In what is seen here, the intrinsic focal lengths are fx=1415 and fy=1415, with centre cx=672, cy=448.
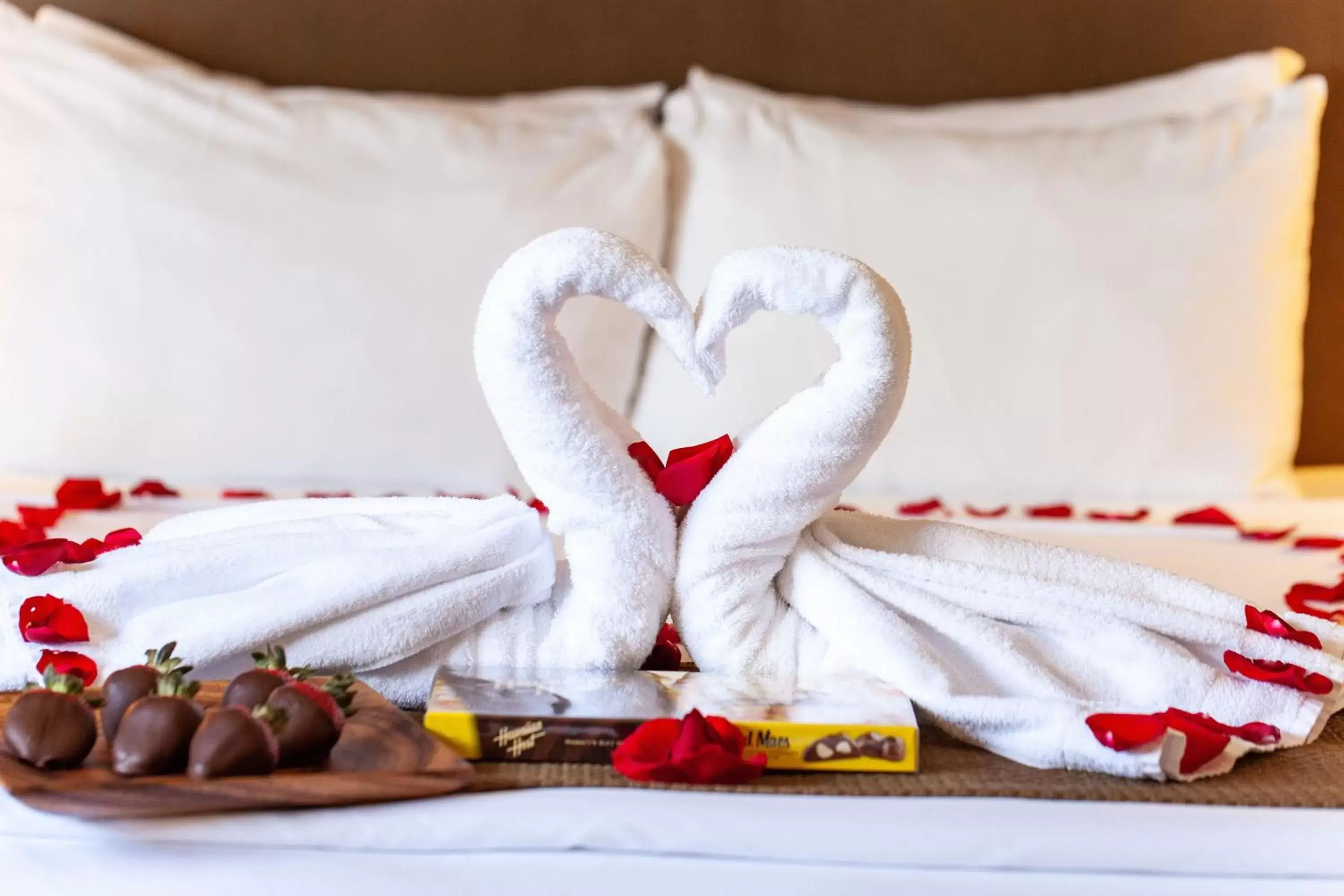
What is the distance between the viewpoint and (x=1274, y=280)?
Answer: 1.85 metres

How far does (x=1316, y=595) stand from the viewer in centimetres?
130

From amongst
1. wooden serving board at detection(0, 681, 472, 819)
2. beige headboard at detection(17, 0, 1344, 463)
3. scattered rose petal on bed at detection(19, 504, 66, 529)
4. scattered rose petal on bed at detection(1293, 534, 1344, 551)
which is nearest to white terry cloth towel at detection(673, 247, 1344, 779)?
wooden serving board at detection(0, 681, 472, 819)

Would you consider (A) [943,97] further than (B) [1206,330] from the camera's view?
Yes

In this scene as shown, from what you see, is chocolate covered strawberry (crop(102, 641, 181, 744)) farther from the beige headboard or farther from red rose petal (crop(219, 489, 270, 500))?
the beige headboard

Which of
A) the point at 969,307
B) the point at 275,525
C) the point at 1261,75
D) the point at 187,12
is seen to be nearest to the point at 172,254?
the point at 187,12

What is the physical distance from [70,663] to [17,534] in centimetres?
A: 42

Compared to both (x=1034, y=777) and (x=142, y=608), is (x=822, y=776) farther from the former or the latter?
(x=142, y=608)

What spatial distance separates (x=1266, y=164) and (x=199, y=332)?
1.40m

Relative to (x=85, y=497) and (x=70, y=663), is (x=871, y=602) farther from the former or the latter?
(x=85, y=497)

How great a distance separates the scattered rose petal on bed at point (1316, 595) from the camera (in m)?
1.26

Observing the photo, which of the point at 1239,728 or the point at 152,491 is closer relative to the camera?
the point at 1239,728

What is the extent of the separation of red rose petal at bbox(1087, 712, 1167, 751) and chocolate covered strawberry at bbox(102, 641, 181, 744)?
0.55 metres

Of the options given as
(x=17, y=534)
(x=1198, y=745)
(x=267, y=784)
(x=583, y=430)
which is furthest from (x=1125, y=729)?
(x=17, y=534)

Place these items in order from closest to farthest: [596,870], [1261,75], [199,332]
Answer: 1. [596,870]
2. [199,332]
3. [1261,75]
